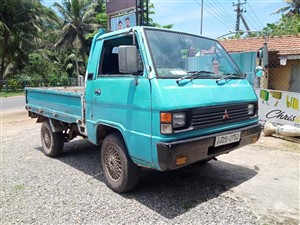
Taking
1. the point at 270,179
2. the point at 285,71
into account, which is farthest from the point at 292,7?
the point at 270,179

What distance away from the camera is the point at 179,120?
3201 mm

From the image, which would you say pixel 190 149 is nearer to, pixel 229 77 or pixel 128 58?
pixel 128 58

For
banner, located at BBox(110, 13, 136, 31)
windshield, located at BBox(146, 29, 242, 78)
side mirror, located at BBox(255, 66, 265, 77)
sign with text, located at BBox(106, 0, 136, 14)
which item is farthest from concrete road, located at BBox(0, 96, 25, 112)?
windshield, located at BBox(146, 29, 242, 78)

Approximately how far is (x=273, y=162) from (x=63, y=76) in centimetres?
3597

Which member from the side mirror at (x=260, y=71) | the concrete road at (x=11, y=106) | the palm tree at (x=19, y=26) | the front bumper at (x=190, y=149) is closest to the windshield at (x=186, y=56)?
the front bumper at (x=190, y=149)

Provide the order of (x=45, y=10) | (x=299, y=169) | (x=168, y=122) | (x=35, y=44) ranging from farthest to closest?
(x=35, y=44) → (x=45, y=10) → (x=299, y=169) → (x=168, y=122)

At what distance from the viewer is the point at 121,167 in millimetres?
3822

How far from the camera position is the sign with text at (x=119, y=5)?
10.7 metres

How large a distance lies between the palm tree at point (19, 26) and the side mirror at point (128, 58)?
27.1 meters

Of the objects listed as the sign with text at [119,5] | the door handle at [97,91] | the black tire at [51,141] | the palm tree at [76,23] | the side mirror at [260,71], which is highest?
the palm tree at [76,23]

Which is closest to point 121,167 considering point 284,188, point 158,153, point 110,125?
point 110,125

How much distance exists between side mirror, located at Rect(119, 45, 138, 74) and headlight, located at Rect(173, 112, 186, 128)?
765mm

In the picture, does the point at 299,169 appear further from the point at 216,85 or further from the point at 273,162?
the point at 216,85

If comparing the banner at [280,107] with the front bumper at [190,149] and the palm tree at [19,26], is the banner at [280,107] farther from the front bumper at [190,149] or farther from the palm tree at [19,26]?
the palm tree at [19,26]
